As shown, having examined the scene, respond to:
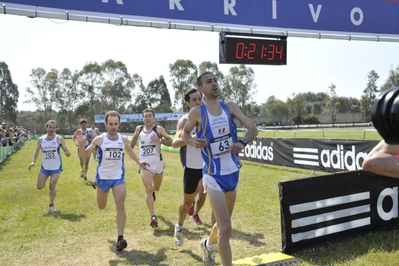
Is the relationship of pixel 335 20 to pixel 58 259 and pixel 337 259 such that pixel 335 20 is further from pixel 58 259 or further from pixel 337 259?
pixel 58 259

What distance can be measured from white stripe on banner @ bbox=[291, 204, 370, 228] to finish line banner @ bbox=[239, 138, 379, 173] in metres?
4.65

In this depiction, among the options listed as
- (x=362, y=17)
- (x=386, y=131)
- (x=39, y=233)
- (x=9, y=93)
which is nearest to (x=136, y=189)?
(x=39, y=233)

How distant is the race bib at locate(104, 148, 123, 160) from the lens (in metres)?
6.05

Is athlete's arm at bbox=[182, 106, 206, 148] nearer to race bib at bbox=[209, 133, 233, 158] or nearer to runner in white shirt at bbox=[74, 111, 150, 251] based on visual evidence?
race bib at bbox=[209, 133, 233, 158]

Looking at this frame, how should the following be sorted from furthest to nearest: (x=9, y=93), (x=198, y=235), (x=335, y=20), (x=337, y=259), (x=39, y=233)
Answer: (x=9, y=93) < (x=335, y=20) < (x=39, y=233) < (x=198, y=235) < (x=337, y=259)

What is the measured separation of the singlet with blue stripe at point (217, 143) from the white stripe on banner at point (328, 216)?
4.65ft

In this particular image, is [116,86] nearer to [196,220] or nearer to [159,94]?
[159,94]

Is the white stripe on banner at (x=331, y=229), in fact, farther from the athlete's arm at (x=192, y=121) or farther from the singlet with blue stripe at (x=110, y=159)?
the singlet with blue stripe at (x=110, y=159)

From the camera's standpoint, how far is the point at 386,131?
1720 mm

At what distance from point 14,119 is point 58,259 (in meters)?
96.4

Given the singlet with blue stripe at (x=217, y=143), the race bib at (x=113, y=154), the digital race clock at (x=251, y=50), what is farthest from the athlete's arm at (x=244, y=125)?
the digital race clock at (x=251, y=50)

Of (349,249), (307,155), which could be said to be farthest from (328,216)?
(307,155)

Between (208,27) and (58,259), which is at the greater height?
(208,27)

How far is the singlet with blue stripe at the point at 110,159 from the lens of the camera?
599cm
